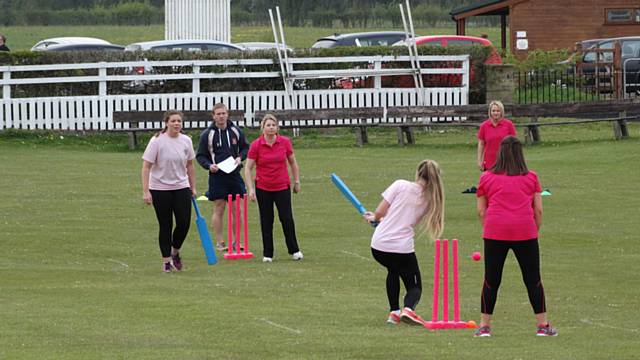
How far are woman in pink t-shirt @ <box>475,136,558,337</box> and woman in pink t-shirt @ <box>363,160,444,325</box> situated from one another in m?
0.57

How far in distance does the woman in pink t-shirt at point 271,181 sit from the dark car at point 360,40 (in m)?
21.8

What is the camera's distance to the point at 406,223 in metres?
11.2

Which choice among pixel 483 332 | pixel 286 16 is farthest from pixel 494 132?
pixel 286 16

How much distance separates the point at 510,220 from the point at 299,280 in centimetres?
410

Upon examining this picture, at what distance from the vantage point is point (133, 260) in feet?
51.8

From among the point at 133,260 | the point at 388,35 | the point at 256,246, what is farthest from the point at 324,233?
the point at 388,35

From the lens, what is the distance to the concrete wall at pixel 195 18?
39.8 metres

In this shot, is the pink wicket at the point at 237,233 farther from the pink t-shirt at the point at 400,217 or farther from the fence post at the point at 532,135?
the fence post at the point at 532,135

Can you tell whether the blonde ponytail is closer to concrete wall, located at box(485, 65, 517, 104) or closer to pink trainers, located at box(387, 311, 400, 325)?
pink trainers, located at box(387, 311, 400, 325)

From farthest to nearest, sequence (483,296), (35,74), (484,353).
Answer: (35,74) < (483,296) < (484,353)

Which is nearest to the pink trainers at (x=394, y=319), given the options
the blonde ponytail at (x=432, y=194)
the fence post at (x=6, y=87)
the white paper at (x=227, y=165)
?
the blonde ponytail at (x=432, y=194)

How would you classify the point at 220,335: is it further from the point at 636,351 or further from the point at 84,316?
the point at 636,351

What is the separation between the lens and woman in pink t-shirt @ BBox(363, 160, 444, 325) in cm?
→ 1111

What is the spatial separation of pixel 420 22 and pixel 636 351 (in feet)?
244
